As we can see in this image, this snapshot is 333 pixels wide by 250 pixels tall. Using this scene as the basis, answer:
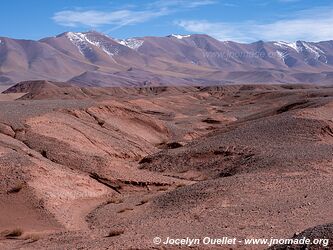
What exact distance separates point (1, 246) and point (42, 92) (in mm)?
77224

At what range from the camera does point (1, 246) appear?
508 inches

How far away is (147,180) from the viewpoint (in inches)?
816

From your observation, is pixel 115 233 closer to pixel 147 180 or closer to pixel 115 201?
pixel 115 201

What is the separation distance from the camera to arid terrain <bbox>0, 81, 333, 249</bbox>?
13.2m

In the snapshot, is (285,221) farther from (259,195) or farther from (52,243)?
(52,243)

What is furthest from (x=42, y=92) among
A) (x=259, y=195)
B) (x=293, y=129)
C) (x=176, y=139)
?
(x=259, y=195)

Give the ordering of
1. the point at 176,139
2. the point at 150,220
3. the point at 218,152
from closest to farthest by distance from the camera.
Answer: the point at 150,220 < the point at 218,152 < the point at 176,139

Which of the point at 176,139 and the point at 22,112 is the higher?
the point at 22,112

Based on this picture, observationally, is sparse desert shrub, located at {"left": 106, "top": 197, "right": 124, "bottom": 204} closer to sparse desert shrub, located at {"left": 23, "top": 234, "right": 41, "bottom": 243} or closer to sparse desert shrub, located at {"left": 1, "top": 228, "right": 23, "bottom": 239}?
sparse desert shrub, located at {"left": 1, "top": 228, "right": 23, "bottom": 239}

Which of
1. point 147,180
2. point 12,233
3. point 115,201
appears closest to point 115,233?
point 12,233

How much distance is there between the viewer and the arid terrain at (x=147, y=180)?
13.2 m

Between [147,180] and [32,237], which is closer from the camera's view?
[32,237]

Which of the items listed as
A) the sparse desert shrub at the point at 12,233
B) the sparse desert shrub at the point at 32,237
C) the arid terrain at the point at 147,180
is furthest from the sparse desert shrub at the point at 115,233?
the sparse desert shrub at the point at 12,233

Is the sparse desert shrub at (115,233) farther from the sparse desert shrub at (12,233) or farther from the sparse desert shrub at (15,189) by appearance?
the sparse desert shrub at (15,189)
